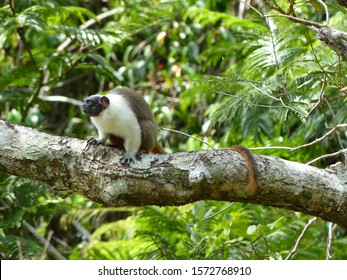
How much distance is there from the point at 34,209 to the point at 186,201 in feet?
7.20

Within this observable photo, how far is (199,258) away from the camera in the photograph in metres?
4.21

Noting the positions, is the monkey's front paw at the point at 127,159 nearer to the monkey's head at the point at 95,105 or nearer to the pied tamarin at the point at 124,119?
the pied tamarin at the point at 124,119

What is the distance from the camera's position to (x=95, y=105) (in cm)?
448

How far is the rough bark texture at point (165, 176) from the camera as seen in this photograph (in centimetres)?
322

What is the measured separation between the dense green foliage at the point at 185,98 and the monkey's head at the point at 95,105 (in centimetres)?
61

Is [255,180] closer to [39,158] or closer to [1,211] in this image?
[39,158]

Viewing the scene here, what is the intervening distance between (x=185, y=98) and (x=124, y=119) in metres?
2.56

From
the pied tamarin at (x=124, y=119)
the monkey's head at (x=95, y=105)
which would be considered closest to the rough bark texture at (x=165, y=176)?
the pied tamarin at (x=124, y=119)

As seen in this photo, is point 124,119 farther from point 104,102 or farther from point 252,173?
point 252,173

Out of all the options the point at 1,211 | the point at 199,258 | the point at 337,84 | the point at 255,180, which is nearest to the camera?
the point at 255,180

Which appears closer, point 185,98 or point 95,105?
point 95,105

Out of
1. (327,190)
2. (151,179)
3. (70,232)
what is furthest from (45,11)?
(70,232)

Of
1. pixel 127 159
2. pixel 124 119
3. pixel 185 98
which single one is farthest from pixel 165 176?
pixel 185 98

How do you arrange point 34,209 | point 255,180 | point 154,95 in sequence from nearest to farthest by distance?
1. point 255,180
2. point 34,209
3. point 154,95
